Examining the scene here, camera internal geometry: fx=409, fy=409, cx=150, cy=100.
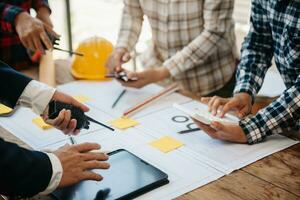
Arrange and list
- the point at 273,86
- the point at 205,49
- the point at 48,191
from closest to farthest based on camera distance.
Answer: the point at 48,191, the point at 205,49, the point at 273,86

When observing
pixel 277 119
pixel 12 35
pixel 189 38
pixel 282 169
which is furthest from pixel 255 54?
pixel 12 35

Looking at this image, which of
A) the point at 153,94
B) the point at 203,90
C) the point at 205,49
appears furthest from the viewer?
the point at 203,90

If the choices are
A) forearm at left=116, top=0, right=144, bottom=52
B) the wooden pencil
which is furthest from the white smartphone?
forearm at left=116, top=0, right=144, bottom=52

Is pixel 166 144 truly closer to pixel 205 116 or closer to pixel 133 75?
pixel 205 116

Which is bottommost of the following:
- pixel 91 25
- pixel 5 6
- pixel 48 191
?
pixel 91 25

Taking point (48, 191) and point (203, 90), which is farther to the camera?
point (203, 90)

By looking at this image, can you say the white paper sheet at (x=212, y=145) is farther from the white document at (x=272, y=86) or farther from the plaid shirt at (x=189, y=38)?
the white document at (x=272, y=86)

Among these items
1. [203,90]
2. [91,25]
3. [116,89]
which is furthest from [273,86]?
[91,25]

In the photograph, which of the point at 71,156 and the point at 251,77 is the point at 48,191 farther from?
the point at 251,77

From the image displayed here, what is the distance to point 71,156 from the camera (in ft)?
3.18

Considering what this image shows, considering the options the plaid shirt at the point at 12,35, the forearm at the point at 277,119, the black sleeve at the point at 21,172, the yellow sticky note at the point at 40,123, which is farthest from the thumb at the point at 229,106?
the plaid shirt at the point at 12,35

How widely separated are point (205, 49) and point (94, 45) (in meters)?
0.54

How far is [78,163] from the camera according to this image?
0.97 meters

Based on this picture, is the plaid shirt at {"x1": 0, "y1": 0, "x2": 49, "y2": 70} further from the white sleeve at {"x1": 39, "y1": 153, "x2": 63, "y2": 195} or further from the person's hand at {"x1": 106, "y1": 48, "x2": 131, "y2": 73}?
the white sleeve at {"x1": 39, "y1": 153, "x2": 63, "y2": 195}
